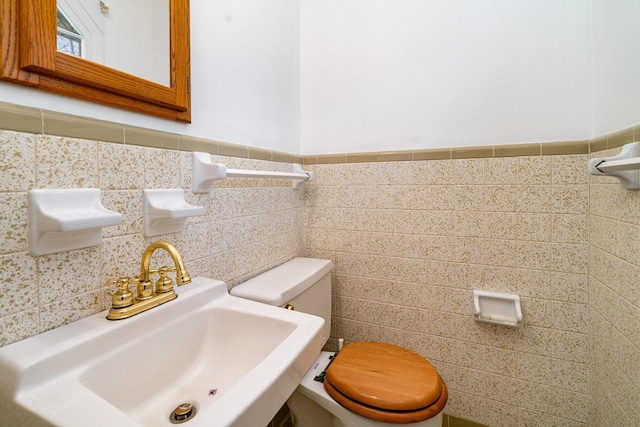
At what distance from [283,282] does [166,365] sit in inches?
18.8

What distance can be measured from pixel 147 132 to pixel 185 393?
2.25 feet

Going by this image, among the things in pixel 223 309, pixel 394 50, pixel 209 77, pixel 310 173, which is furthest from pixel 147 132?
pixel 394 50

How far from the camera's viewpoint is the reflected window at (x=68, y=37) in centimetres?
60

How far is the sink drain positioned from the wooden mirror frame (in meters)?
0.74

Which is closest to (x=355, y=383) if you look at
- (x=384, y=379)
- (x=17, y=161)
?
(x=384, y=379)

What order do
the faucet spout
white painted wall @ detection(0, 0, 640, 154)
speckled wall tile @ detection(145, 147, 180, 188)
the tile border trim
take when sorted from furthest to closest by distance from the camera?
white painted wall @ detection(0, 0, 640, 154) → speckled wall tile @ detection(145, 147, 180, 188) → the faucet spout → the tile border trim

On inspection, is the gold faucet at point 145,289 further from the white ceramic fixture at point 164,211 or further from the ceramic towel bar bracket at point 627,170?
the ceramic towel bar bracket at point 627,170

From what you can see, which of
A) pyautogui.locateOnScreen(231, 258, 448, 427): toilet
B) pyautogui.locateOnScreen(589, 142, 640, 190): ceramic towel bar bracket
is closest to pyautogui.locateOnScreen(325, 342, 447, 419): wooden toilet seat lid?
pyautogui.locateOnScreen(231, 258, 448, 427): toilet

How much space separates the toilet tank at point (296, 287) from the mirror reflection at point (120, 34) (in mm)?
717

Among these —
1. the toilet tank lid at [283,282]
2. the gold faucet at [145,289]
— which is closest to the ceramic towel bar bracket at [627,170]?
the toilet tank lid at [283,282]

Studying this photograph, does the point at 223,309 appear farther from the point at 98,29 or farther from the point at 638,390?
the point at 638,390

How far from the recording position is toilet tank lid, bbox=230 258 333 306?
973 millimetres

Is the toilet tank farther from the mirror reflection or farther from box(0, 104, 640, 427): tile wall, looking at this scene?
the mirror reflection

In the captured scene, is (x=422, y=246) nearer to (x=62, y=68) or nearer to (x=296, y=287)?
(x=296, y=287)
